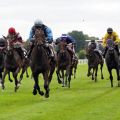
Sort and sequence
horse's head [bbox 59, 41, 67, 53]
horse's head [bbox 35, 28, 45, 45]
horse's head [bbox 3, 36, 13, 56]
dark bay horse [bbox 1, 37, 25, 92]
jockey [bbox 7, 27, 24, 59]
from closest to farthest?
horse's head [bbox 35, 28, 45, 45] → horse's head [bbox 3, 36, 13, 56] → jockey [bbox 7, 27, 24, 59] → dark bay horse [bbox 1, 37, 25, 92] → horse's head [bbox 59, 41, 67, 53]

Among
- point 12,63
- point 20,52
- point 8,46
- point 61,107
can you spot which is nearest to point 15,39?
point 8,46

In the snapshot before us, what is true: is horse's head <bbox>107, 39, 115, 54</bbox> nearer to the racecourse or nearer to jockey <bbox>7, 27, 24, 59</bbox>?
jockey <bbox>7, 27, 24, 59</bbox>

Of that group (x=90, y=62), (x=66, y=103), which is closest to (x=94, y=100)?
(x=66, y=103)

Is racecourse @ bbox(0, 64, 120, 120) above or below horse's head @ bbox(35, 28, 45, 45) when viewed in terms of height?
below

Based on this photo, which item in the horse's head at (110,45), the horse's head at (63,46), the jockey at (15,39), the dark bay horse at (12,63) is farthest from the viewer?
the horse's head at (63,46)

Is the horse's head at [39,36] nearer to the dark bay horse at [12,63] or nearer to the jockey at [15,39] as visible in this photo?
the jockey at [15,39]

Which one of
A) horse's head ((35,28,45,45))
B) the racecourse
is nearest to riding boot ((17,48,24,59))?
the racecourse

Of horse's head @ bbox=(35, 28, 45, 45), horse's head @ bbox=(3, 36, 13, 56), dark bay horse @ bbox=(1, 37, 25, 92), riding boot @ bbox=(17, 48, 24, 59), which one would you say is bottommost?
dark bay horse @ bbox=(1, 37, 25, 92)

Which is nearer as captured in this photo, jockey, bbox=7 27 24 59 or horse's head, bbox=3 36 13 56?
horse's head, bbox=3 36 13 56

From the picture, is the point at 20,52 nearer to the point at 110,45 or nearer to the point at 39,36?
the point at 110,45

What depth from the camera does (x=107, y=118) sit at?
13883 millimetres

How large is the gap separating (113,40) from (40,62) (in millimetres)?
9069

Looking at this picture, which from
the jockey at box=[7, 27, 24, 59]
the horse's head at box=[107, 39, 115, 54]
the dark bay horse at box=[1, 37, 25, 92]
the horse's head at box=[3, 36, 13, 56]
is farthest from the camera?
the horse's head at box=[107, 39, 115, 54]

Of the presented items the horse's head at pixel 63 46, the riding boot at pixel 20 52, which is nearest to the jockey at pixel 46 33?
the riding boot at pixel 20 52
